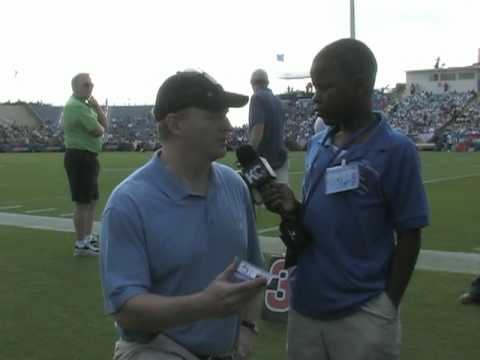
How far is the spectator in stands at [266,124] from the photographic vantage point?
7.90 m

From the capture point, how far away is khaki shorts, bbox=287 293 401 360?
2936mm

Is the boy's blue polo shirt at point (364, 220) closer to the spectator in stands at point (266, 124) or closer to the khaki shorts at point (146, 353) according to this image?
the khaki shorts at point (146, 353)

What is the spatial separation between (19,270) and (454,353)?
4882mm

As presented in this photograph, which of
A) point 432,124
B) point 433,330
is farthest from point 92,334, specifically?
point 432,124

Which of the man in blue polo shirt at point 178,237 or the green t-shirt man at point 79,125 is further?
the green t-shirt man at point 79,125

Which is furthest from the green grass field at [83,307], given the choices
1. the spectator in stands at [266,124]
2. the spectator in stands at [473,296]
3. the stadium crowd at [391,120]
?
the stadium crowd at [391,120]

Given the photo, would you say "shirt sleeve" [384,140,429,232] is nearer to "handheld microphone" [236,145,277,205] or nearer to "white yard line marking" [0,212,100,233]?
"handheld microphone" [236,145,277,205]

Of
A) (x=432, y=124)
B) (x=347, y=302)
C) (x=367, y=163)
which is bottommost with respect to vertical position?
(x=432, y=124)

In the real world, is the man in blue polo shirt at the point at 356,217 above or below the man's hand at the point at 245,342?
→ above

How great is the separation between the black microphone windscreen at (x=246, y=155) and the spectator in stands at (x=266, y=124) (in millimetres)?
4782

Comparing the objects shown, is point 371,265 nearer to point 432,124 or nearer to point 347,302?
point 347,302

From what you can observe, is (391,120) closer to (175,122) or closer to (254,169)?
(254,169)

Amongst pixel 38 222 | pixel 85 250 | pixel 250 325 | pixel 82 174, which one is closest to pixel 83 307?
pixel 85 250

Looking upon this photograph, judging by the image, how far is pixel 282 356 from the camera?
5.12 metres
